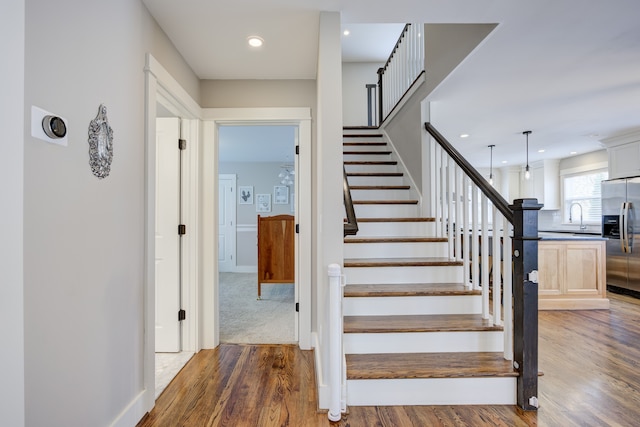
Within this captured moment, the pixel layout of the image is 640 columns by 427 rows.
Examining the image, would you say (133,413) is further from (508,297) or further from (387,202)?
(387,202)

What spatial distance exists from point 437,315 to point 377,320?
449 mm

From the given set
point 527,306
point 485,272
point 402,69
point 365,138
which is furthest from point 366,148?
point 527,306

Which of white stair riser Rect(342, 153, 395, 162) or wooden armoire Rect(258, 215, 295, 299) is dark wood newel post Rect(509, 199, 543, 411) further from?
wooden armoire Rect(258, 215, 295, 299)

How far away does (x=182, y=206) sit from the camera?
269 centimetres

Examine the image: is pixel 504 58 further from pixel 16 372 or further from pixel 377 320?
pixel 16 372

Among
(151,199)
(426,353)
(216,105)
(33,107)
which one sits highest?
(216,105)

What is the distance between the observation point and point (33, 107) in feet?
3.64

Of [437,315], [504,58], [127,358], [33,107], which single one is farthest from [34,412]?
[504,58]

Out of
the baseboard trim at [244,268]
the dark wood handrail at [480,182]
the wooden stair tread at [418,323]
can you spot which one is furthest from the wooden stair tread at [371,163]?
the baseboard trim at [244,268]

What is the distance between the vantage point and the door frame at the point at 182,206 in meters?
1.88

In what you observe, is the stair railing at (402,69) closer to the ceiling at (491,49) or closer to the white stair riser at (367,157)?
the ceiling at (491,49)

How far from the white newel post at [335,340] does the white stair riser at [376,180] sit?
226 cm

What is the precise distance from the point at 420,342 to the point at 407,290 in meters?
0.38

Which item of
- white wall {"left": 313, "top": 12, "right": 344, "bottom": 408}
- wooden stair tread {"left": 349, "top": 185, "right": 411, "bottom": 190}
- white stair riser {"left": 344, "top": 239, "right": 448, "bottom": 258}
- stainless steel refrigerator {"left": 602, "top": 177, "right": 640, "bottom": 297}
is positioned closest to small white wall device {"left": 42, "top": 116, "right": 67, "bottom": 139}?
white wall {"left": 313, "top": 12, "right": 344, "bottom": 408}
